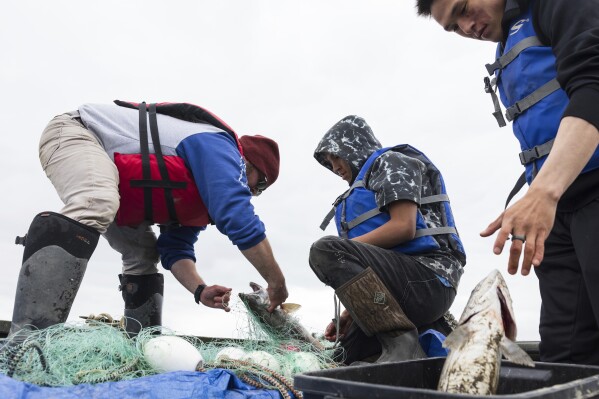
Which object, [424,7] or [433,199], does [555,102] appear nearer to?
[424,7]

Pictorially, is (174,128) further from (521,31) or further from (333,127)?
(521,31)

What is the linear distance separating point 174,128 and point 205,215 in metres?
0.71

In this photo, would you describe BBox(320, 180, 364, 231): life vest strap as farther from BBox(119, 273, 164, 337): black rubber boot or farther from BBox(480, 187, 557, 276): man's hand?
BBox(480, 187, 557, 276): man's hand

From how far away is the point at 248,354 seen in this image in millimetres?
3172

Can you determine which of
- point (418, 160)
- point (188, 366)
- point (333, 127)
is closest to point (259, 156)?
point (333, 127)

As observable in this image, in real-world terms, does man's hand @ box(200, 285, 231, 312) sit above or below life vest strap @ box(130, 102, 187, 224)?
below

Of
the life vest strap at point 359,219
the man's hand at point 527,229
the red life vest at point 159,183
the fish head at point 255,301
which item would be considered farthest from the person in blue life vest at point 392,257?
the man's hand at point 527,229

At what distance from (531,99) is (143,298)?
10.4 feet

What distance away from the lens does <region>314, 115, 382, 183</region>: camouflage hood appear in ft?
14.1

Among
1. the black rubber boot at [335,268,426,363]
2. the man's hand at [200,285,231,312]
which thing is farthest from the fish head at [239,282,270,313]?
the black rubber boot at [335,268,426,363]

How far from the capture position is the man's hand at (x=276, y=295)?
3.79m

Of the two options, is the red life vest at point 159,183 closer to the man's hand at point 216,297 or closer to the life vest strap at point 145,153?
the life vest strap at point 145,153

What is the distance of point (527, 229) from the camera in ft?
5.03

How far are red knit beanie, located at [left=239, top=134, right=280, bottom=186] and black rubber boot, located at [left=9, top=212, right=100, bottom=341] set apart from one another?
1691 mm
